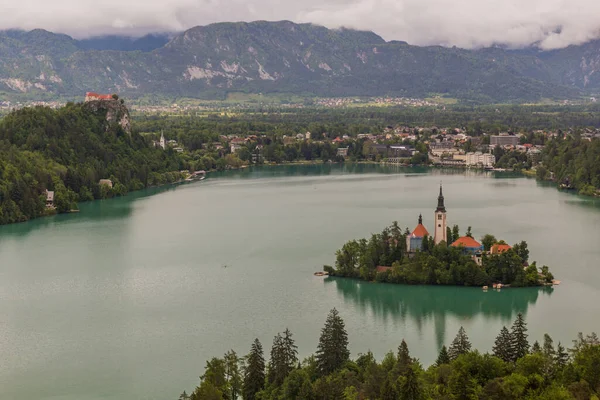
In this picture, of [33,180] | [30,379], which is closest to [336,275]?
[30,379]

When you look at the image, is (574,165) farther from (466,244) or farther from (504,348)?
(504,348)

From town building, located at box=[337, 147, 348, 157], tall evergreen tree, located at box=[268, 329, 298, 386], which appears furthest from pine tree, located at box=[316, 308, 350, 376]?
town building, located at box=[337, 147, 348, 157]

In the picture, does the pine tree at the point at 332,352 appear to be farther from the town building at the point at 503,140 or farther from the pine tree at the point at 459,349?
the town building at the point at 503,140

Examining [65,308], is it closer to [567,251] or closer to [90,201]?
[567,251]

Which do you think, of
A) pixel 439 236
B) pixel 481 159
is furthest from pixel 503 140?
pixel 439 236

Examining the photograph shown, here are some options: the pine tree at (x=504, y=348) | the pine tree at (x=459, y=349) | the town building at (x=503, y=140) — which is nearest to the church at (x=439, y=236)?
the pine tree at (x=504, y=348)

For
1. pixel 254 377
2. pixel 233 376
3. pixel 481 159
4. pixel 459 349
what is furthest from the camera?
pixel 481 159
